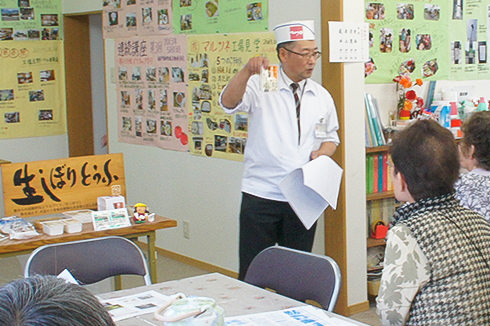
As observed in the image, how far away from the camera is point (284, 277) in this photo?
2.67 m

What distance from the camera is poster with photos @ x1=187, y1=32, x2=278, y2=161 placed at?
4855 mm

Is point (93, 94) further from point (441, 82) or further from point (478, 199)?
point (478, 199)

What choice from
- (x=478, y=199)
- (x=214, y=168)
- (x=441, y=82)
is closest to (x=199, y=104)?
(x=214, y=168)

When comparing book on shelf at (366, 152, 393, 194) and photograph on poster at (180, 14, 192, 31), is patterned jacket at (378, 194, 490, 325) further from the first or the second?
photograph on poster at (180, 14, 192, 31)

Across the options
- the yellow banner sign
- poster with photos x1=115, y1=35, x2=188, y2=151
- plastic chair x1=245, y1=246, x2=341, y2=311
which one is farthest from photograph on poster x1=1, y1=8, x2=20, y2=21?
plastic chair x1=245, y1=246, x2=341, y2=311

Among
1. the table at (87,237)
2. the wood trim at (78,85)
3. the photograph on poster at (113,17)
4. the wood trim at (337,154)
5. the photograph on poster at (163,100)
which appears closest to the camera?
the table at (87,237)

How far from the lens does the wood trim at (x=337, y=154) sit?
4211mm

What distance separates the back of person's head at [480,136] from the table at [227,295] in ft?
4.15

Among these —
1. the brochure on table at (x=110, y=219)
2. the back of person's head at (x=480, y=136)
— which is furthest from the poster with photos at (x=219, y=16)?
the back of person's head at (x=480, y=136)

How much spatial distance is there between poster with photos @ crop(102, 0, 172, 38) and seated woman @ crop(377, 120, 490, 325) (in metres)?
3.63

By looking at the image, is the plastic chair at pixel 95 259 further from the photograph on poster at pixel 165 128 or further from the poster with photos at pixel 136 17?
the poster with photos at pixel 136 17

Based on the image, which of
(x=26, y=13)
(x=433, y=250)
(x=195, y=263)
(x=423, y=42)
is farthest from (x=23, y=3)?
(x=433, y=250)

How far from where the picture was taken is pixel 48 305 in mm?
849

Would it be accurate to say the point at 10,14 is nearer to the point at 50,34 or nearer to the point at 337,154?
the point at 50,34
